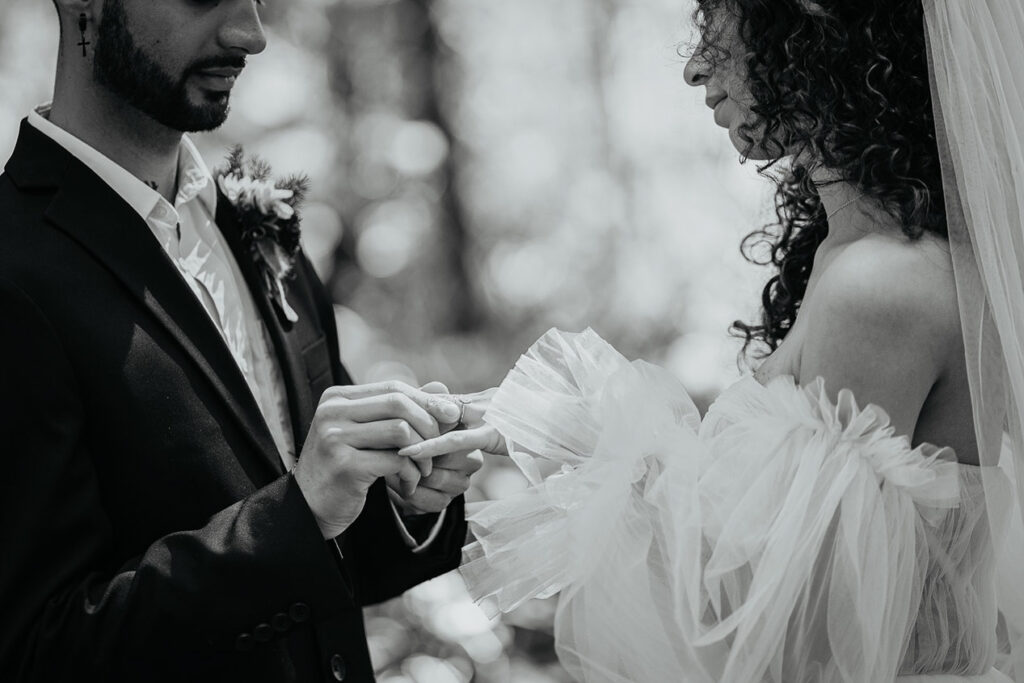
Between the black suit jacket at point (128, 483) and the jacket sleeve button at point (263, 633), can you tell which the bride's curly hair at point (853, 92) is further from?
the jacket sleeve button at point (263, 633)

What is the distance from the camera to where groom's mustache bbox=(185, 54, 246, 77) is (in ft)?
8.11

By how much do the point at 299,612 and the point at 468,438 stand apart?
1.61 ft

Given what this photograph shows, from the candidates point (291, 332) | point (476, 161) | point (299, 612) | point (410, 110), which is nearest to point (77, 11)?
point (291, 332)

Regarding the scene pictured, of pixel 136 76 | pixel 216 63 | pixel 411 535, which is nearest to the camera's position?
pixel 136 76

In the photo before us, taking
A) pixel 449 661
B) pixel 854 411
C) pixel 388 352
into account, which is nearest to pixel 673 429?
pixel 854 411

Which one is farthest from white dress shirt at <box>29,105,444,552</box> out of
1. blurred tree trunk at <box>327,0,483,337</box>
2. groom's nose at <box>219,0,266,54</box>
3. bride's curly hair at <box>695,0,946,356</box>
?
blurred tree trunk at <box>327,0,483,337</box>

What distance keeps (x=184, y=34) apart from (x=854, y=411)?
5.37 ft

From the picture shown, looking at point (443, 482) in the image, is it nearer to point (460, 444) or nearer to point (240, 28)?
point (460, 444)

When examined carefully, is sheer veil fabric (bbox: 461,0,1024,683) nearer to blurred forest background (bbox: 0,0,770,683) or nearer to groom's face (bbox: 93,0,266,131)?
groom's face (bbox: 93,0,266,131)

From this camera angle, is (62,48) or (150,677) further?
(62,48)

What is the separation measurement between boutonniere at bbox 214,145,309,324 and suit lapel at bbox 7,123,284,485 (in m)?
0.45

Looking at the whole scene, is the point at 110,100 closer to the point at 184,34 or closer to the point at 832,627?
the point at 184,34

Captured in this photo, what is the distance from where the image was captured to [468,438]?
2.29 m

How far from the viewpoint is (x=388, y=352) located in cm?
848
